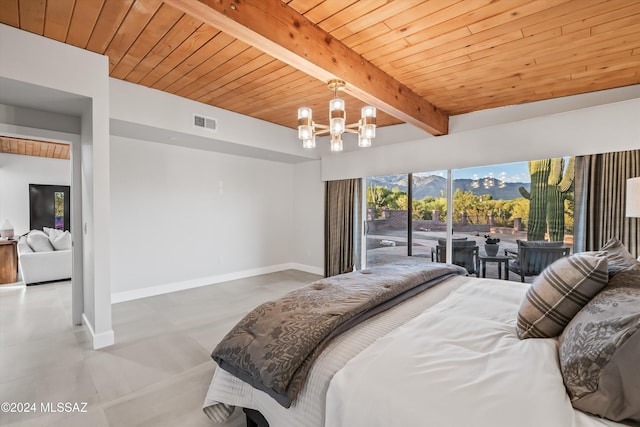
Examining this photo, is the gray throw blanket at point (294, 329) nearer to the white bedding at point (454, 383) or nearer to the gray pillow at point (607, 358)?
the white bedding at point (454, 383)

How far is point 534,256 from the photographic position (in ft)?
12.6

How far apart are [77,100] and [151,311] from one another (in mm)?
2489

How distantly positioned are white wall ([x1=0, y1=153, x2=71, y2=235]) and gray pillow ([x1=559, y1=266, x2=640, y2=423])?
31.0 ft

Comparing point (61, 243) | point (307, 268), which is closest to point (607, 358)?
point (307, 268)

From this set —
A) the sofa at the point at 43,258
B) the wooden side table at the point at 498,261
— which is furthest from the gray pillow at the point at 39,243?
the wooden side table at the point at 498,261

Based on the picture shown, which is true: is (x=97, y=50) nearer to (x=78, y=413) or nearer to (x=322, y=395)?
(x=78, y=413)

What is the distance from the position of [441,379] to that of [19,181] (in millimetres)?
9206

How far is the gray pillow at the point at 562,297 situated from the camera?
1.31 meters

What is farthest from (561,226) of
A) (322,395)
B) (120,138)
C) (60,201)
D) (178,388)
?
(60,201)

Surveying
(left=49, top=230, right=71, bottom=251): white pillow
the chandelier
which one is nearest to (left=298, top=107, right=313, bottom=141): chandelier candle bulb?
the chandelier

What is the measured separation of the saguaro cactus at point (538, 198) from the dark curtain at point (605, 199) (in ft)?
1.02

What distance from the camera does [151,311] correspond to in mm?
3758

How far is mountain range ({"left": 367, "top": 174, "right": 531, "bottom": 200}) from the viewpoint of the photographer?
4004 mm

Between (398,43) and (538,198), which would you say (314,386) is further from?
(538,198)
